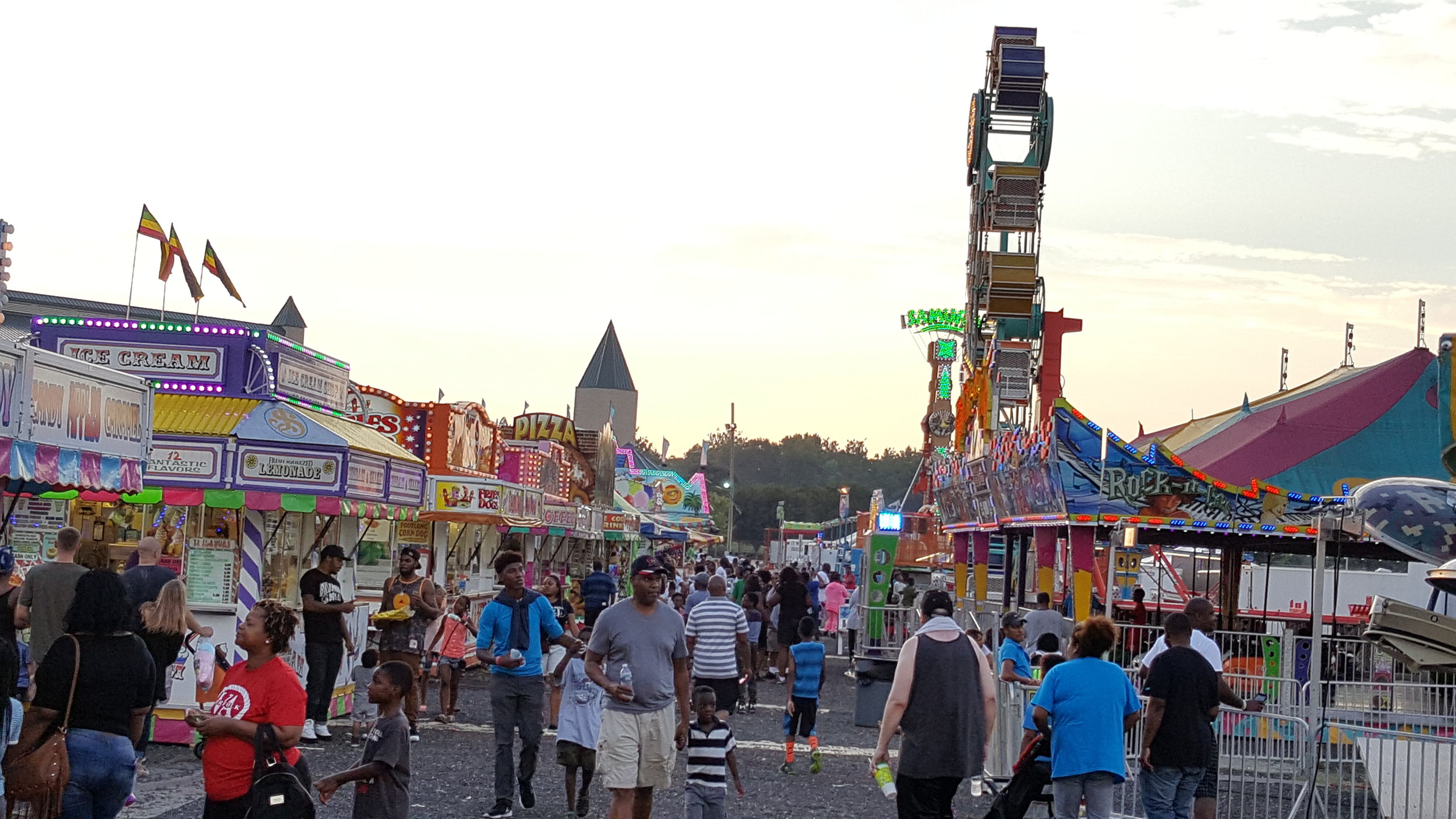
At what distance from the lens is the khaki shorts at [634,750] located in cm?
823

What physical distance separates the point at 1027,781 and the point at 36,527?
9.22 m

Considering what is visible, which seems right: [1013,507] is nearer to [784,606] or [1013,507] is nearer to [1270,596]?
[784,606]

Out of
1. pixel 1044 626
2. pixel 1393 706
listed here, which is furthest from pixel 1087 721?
pixel 1044 626

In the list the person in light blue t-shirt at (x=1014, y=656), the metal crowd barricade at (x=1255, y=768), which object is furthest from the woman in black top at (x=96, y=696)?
the person in light blue t-shirt at (x=1014, y=656)

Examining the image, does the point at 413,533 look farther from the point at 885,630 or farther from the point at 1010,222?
the point at 1010,222

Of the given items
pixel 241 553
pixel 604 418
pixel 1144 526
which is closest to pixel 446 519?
pixel 241 553

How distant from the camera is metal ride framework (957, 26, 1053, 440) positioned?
2930cm

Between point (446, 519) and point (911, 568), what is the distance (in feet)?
64.9

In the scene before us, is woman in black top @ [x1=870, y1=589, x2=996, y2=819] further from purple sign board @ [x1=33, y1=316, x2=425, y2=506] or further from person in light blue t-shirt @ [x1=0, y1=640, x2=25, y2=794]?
purple sign board @ [x1=33, y1=316, x2=425, y2=506]

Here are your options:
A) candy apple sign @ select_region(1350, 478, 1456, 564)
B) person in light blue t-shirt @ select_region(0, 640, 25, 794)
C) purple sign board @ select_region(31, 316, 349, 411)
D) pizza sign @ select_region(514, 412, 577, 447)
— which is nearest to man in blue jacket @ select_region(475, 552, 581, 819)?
person in light blue t-shirt @ select_region(0, 640, 25, 794)

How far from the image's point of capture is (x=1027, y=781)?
335 inches

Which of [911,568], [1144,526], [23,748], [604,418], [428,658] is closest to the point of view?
[23,748]

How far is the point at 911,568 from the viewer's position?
129ft

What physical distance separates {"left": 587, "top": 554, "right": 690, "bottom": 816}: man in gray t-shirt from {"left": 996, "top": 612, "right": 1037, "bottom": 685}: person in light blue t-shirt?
11.5 feet
